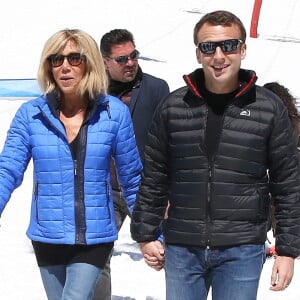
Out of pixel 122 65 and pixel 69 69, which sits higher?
pixel 69 69

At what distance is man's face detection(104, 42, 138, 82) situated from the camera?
4.44 metres

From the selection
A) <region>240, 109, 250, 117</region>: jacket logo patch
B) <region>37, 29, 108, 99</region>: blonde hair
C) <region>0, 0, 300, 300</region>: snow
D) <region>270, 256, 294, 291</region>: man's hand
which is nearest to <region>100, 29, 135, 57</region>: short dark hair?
<region>37, 29, 108, 99</region>: blonde hair

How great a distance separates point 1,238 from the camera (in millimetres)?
6504

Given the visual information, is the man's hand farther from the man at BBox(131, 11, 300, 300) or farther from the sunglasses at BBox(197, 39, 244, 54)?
the sunglasses at BBox(197, 39, 244, 54)

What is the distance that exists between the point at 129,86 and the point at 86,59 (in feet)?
4.02

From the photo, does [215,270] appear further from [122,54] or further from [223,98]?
[122,54]

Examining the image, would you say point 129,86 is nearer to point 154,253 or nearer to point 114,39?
point 114,39

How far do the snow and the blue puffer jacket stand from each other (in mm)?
1927

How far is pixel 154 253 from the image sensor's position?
9.91ft

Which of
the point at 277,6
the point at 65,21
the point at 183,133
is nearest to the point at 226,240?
the point at 183,133

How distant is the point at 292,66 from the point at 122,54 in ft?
41.5

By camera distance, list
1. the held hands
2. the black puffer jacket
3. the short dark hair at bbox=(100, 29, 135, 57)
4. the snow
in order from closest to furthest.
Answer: the black puffer jacket
the held hands
the short dark hair at bbox=(100, 29, 135, 57)
the snow

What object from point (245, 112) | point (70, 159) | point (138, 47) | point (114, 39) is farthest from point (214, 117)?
point (138, 47)

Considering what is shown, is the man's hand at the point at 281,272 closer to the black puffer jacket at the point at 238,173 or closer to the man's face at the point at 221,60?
the black puffer jacket at the point at 238,173
